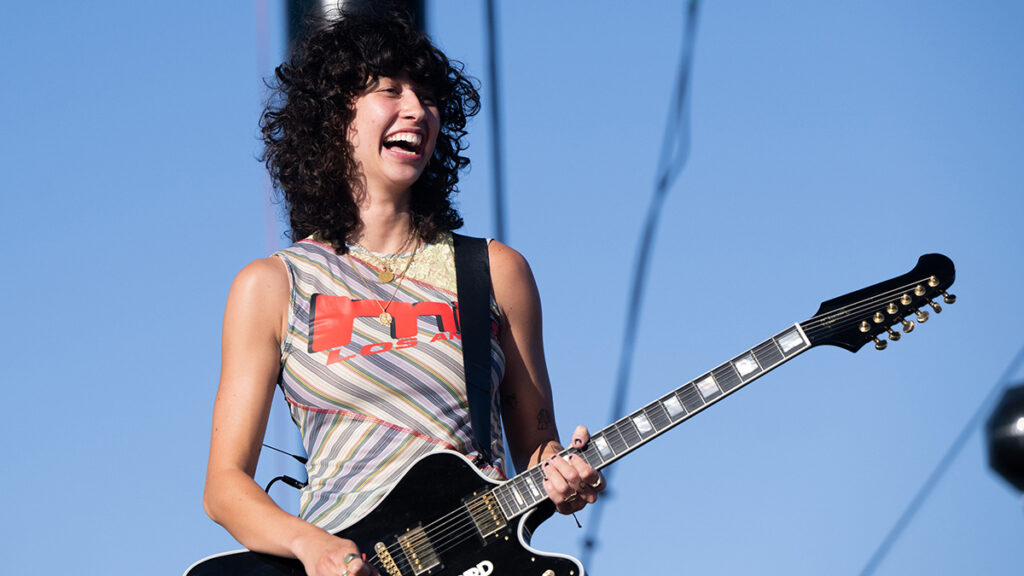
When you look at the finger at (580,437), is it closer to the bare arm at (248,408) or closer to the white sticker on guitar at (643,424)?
the white sticker on guitar at (643,424)

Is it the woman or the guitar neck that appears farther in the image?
the guitar neck

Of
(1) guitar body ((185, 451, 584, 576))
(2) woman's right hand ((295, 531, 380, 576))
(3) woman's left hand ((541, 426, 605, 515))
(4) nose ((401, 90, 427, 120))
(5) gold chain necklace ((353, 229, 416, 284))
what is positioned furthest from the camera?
(4) nose ((401, 90, 427, 120))

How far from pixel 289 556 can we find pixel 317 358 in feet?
1.49

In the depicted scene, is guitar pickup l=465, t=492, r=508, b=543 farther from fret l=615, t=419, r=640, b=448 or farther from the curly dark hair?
the curly dark hair

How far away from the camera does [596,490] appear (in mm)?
2621

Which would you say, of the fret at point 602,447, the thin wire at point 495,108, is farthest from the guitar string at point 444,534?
the thin wire at point 495,108

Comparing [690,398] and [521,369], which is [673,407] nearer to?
[690,398]

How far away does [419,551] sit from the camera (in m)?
2.51

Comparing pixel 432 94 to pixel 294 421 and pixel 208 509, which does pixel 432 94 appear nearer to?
pixel 294 421

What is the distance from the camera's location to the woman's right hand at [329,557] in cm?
234

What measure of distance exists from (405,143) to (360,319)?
52cm

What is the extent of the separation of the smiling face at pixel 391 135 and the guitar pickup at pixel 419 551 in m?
0.92

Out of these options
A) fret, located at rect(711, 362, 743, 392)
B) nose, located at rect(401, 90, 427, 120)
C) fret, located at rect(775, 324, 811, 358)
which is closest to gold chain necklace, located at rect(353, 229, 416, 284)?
nose, located at rect(401, 90, 427, 120)

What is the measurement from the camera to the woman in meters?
2.56
